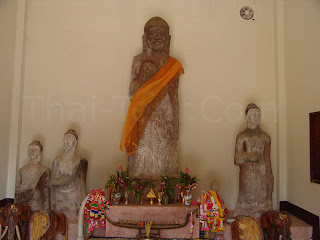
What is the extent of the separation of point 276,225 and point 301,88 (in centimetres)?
216

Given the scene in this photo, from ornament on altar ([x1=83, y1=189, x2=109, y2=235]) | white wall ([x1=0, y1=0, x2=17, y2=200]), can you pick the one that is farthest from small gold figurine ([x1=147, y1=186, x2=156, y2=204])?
white wall ([x1=0, y1=0, x2=17, y2=200])

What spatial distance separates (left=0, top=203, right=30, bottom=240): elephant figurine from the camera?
4.19m

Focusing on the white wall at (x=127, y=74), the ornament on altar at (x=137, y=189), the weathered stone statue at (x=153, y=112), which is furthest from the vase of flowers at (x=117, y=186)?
the white wall at (x=127, y=74)

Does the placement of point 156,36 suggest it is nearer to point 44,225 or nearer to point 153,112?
point 153,112

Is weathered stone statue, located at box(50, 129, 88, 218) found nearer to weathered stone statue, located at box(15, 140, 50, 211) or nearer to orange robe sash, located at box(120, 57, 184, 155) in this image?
weathered stone statue, located at box(15, 140, 50, 211)

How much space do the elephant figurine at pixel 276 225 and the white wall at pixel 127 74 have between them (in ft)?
4.49

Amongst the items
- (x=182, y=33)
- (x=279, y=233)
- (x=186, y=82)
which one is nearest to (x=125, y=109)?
(x=186, y=82)

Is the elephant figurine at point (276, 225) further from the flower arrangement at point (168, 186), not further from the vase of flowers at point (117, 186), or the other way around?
the vase of flowers at point (117, 186)

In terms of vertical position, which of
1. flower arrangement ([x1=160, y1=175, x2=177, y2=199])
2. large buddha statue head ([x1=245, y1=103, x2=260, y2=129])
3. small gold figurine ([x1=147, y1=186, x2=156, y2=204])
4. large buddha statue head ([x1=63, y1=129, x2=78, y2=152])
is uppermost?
large buddha statue head ([x1=245, y1=103, x2=260, y2=129])

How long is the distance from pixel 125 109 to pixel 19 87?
6.23 ft

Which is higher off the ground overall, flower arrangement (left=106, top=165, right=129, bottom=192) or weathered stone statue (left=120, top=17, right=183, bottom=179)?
weathered stone statue (left=120, top=17, right=183, bottom=179)

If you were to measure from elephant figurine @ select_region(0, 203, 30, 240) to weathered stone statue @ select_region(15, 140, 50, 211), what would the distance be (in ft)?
1.66

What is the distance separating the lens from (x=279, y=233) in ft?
13.2

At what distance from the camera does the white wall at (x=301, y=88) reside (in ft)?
14.9
